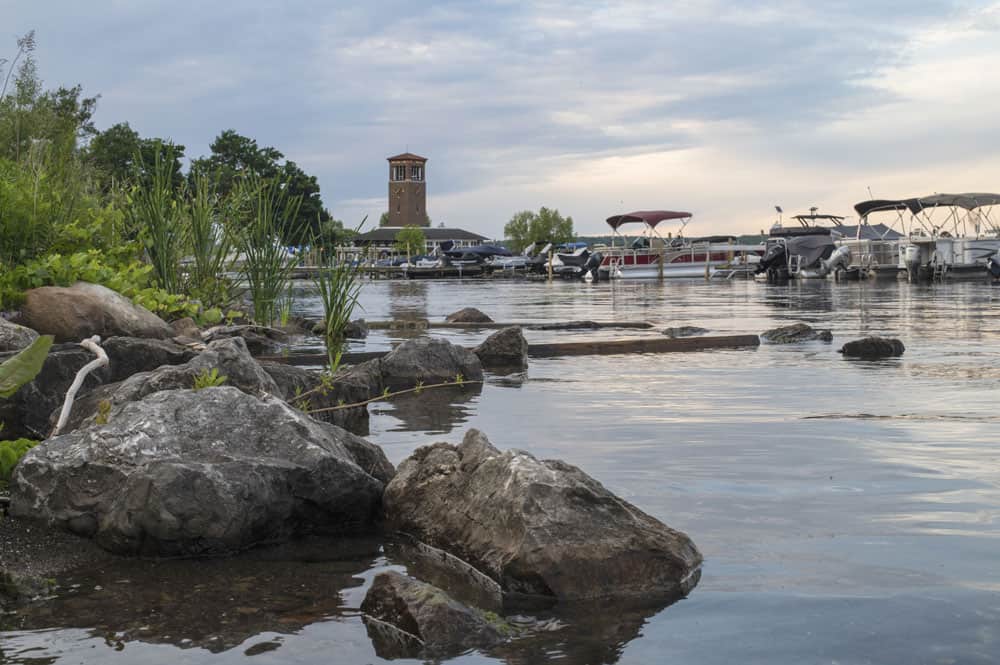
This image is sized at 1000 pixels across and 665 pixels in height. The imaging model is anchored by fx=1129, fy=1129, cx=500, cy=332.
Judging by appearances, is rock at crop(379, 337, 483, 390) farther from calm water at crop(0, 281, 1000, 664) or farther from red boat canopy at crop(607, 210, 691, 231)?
red boat canopy at crop(607, 210, 691, 231)

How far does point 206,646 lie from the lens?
13.8ft

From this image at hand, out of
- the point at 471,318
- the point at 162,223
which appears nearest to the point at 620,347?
the point at 162,223

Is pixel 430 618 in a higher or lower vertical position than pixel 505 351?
lower

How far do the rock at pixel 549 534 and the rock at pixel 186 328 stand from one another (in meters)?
7.15

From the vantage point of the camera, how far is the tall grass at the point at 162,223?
13.6 m

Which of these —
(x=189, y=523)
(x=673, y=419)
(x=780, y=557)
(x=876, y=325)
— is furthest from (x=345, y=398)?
(x=876, y=325)

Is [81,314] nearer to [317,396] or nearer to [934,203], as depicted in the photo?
[317,396]

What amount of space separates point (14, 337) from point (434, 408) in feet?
12.6

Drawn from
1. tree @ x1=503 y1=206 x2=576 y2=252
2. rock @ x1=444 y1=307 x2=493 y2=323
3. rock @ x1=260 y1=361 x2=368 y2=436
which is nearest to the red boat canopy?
rock @ x1=444 y1=307 x2=493 y2=323

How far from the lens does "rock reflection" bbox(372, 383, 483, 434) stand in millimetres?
9602

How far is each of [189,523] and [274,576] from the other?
0.53 meters

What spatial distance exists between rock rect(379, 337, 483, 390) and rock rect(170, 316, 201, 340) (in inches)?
80.6

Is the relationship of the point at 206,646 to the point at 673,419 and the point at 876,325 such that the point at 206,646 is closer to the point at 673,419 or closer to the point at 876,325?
the point at 673,419

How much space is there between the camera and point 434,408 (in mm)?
10805
